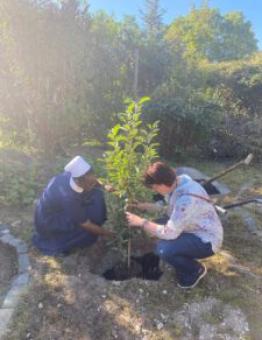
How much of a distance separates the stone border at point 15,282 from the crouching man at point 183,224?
1096 millimetres

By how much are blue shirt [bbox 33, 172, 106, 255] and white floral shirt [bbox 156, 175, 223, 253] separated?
77 cm

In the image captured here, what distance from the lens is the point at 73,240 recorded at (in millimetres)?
3406

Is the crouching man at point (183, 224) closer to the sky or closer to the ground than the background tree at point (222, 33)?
closer to the ground

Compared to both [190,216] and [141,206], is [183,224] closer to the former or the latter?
[190,216]

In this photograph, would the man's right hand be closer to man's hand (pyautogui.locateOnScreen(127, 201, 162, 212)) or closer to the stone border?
man's hand (pyautogui.locateOnScreen(127, 201, 162, 212))

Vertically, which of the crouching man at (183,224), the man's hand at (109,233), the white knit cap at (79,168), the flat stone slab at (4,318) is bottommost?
the flat stone slab at (4,318)

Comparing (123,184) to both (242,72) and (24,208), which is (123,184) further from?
(242,72)

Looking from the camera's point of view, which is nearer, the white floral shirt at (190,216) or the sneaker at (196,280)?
the white floral shirt at (190,216)

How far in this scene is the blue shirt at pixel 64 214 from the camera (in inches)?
126

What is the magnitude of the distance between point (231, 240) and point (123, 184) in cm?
174

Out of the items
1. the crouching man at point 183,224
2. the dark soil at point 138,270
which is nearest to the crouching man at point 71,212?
the dark soil at point 138,270

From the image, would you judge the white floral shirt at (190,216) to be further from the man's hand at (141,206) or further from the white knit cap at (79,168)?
the white knit cap at (79,168)

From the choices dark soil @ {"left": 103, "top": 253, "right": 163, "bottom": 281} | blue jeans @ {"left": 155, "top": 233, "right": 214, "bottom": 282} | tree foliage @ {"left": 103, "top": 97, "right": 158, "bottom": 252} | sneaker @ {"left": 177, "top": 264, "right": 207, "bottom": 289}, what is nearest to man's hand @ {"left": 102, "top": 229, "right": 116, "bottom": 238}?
tree foliage @ {"left": 103, "top": 97, "right": 158, "bottom": 252}

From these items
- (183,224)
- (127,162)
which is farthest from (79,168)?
(183,224)
